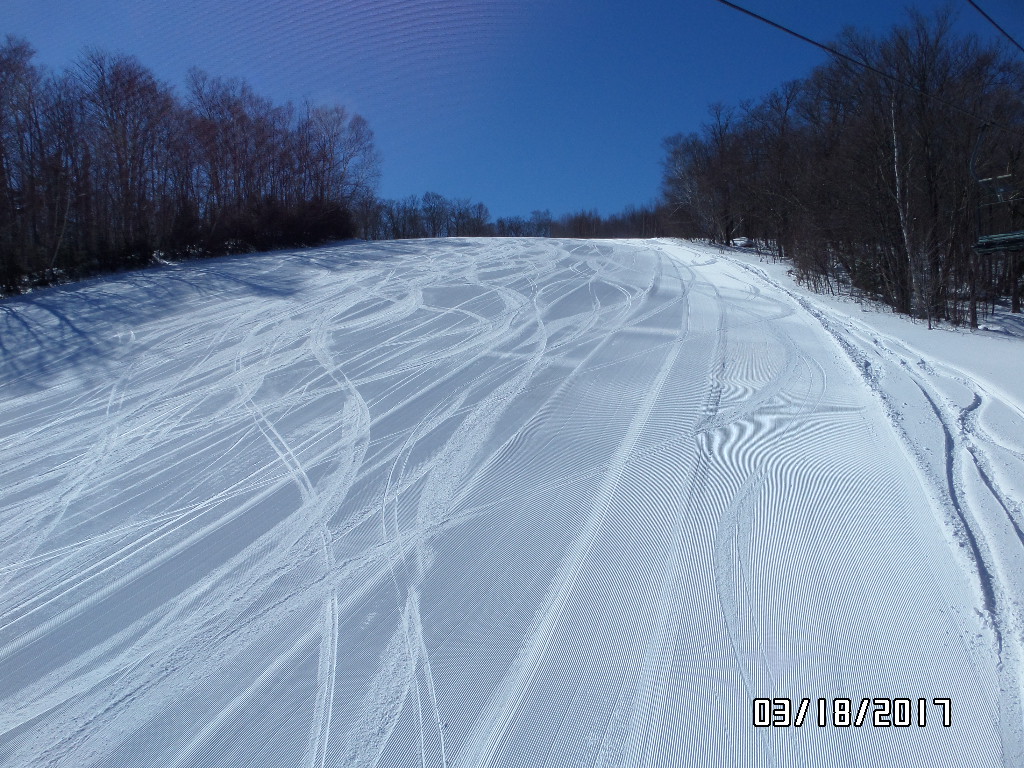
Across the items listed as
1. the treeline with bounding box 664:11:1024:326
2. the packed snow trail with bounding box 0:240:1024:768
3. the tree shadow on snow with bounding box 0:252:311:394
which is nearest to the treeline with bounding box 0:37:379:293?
the tree shadow on snow with bounding box 0:252:311:394

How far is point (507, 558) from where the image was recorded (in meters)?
4.16

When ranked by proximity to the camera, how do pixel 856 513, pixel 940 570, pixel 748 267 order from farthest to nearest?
pixel 748 267, pixel 856 513, pixel 940 570

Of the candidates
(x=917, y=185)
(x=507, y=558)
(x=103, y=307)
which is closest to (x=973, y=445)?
(x=507, y=558)

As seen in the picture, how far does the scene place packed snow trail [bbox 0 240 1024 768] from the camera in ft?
9.53

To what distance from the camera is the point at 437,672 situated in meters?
3.21

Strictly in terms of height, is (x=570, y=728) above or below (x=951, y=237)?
below

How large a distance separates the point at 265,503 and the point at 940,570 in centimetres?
480

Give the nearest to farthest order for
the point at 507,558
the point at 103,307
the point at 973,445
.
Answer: the point at 507,558 → the point at 973,445 → the point at 103,307

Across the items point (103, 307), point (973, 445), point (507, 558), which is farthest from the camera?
point (103, 307)

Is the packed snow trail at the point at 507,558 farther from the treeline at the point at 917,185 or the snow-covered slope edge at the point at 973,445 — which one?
the treeline at the point at 917,185

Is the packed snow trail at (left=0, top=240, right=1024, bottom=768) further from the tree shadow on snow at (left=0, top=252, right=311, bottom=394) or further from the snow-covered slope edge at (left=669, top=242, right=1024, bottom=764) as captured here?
the tree shadow on snow at (left=0, top=252, right=311, bottom=394)

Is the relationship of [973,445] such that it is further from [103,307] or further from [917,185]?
[103,307]

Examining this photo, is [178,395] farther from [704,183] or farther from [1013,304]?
[704,183]

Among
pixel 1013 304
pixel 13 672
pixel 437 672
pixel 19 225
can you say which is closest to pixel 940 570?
pixel 437 672
